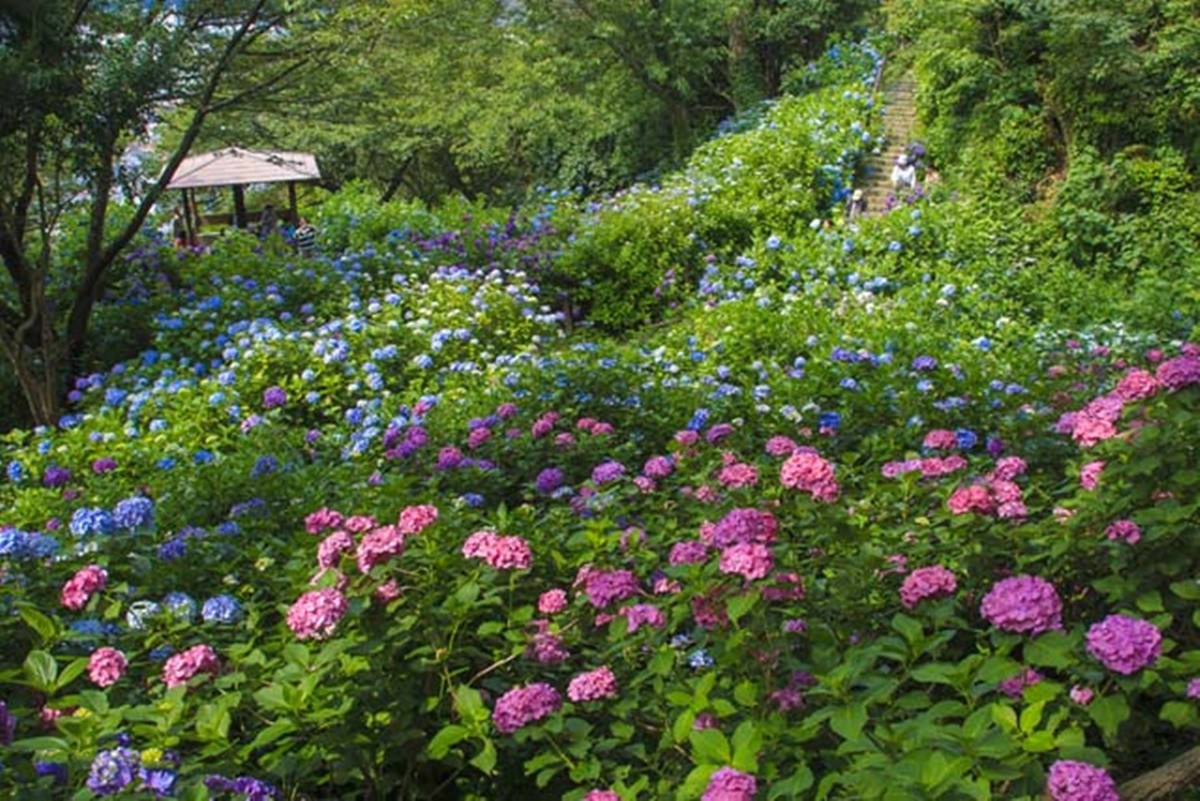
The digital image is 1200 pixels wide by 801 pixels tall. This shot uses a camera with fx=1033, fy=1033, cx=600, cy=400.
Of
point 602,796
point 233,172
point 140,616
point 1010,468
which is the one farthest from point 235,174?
point 602,796

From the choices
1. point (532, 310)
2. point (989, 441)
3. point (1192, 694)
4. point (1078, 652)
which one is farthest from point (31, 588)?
point (532, 310)

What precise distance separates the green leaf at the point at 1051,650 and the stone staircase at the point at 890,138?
30.5ft

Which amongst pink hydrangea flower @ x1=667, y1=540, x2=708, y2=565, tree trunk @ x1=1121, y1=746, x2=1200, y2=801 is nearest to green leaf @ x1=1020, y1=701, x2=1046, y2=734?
tree trunk @ x1=1121, y1=746, x2=1200, y2=801

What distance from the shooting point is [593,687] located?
1.80 m

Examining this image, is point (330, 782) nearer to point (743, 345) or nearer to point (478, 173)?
point (743, 345)

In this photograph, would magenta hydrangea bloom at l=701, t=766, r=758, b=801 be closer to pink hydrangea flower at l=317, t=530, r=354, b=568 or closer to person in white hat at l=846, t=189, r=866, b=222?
pink hydrangea flower at l=317, t=530, r=354, b=568

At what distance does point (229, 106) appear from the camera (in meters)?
7.85

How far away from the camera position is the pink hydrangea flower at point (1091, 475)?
2.15m

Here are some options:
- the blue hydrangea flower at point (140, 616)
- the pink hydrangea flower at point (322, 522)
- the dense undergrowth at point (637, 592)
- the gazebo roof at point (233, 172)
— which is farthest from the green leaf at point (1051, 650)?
the gazebo roof at point (233, 172)

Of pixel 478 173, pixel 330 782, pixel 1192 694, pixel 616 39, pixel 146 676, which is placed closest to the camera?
pixel 1192 694

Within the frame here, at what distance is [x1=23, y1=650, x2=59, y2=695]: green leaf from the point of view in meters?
1.69

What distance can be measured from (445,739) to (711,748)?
1.59 feet

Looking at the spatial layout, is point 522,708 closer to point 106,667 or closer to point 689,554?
point 689,554

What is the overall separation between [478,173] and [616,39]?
21.2ft
